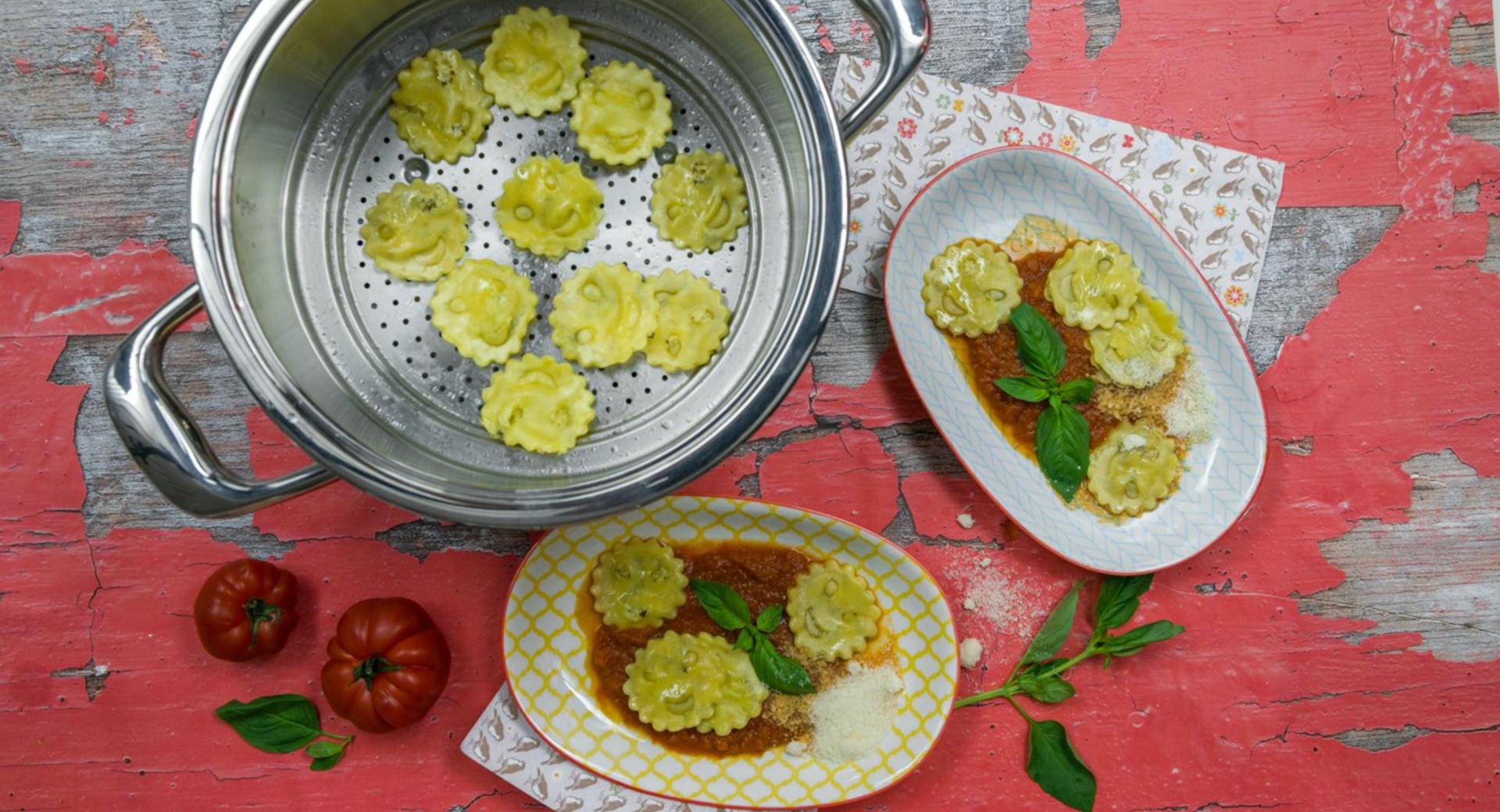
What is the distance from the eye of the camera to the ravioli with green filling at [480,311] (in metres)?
1.76

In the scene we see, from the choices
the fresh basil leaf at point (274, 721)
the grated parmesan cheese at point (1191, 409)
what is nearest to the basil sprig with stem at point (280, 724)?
the fresh basil leaf at point (274, 721)

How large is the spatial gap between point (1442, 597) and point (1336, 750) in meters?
0.45

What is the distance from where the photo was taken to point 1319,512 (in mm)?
2238

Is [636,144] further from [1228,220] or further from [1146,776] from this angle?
[1146,776]

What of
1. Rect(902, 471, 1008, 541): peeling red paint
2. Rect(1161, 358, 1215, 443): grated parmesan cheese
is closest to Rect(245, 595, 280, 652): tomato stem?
Rect(902, 471, 1008, 541): peeling red paint

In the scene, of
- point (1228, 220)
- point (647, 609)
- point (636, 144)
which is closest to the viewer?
point (636, 144)

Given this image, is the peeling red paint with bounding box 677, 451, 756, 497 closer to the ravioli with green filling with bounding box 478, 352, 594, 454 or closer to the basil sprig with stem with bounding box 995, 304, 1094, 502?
the ravioli with green filling with bounding box 478, 352, 594, 454

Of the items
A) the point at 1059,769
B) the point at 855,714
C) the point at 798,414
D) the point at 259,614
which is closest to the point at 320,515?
the point at 259,614

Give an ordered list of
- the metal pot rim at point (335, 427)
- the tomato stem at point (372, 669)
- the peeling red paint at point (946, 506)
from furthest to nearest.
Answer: the peeling red paint at point (946, 506) < the tomato stem at point (372, 669) < the metal pot rim at point (335, 427)

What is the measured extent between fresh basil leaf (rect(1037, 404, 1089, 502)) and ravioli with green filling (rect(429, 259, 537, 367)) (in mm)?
1149

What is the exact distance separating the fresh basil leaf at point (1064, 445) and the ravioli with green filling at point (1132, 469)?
8 cm

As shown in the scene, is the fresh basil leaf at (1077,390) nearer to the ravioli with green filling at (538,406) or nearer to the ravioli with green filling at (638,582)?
the ravioli with green filling at (638,582)

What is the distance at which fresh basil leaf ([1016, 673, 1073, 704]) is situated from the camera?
82.4 inches

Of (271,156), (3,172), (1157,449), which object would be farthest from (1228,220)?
(3,172)
